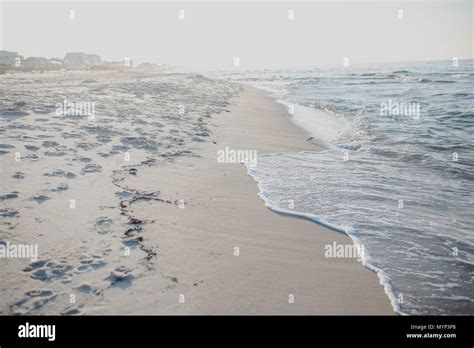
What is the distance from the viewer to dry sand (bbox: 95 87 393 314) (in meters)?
3.03

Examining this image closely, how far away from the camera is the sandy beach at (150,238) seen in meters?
3.02

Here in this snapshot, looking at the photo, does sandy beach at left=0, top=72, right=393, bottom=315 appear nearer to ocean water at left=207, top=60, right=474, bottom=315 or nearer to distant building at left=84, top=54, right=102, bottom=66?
ocean water at left=207, top=60, right=474, bottom=315

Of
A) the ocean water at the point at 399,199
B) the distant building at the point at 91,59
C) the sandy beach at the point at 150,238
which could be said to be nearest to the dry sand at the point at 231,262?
the sandy beach at the point at 150,238

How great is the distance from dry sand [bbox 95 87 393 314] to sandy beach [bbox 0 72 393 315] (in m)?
0.01

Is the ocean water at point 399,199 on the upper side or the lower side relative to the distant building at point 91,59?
lower

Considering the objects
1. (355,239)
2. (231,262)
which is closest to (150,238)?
(231,262)

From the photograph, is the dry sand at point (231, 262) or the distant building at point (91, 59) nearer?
the dry sand at point (231, 262)

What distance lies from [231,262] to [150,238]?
3.34 ft

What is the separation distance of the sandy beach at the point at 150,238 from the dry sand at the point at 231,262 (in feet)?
0.05

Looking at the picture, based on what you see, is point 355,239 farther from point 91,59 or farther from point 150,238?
point 91,59

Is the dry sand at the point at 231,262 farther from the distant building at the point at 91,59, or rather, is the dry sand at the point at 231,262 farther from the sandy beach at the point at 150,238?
the distant building at the point at 91,59

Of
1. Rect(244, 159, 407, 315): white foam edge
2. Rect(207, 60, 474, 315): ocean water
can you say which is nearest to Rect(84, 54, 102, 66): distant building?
Rect(207, 60, 474, 315): ocean water

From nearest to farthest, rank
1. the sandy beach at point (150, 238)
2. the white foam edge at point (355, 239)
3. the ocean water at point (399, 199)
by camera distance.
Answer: the sandy beach at point (150, 238) < the white foam edge at point (355, 239) < the ocean water at point (399, 199)
